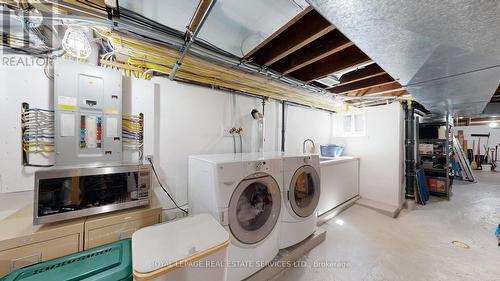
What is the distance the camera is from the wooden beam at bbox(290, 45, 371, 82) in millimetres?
1727

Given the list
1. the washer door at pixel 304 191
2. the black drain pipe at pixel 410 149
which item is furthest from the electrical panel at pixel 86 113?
the black drain pipe at pixel 410 149

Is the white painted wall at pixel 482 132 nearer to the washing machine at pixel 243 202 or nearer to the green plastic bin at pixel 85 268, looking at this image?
the washing machine at pixel 243 202

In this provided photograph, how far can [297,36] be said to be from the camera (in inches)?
56.2

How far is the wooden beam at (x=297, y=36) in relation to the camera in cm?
129

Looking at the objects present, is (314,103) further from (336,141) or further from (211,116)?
Result: (211,116)

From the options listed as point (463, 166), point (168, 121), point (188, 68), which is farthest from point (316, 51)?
point (463, 166)

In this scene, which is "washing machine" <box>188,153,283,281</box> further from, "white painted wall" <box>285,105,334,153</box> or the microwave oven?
"white painted wall" <box>285,105,334,153</box>

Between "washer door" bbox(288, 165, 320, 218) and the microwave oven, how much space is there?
143 cm

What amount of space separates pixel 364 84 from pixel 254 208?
2434 mm

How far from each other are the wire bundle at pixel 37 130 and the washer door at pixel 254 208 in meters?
1.57

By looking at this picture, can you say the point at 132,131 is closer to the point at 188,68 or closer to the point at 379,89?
the point at 188,68

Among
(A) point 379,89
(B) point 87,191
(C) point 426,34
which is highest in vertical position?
(A) point 379,89

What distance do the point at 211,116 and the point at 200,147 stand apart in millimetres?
428

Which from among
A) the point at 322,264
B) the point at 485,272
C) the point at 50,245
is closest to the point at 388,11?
the point at 322,264
